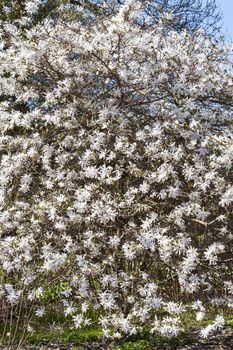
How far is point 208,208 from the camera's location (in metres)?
5.24

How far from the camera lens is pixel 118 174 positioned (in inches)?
206

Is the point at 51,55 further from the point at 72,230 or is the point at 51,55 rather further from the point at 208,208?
the point at 208,208

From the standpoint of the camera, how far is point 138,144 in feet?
17.9

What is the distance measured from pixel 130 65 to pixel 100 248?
5.54 ft

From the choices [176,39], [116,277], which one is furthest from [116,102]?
[116,277]

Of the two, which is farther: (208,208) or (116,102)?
(116,102)

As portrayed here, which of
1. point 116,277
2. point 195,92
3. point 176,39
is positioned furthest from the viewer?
point 176,39

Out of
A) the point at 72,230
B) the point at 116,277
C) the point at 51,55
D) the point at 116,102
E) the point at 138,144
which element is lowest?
the point at 116,277

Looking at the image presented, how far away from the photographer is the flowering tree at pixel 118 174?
5.08 meters

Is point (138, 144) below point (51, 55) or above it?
below

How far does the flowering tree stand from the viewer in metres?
5.08

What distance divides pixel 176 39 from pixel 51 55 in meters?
1.33

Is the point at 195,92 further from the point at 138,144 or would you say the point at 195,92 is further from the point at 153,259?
the point at 153,259

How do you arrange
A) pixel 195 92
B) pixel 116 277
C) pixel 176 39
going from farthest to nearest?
pixel 176 39 → pixel 195 92 → pixel 116 277
